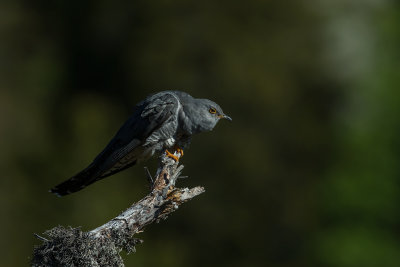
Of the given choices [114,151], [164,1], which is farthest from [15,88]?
[114,151]

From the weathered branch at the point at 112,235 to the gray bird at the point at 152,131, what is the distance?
821 mm

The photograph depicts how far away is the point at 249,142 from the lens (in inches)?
695

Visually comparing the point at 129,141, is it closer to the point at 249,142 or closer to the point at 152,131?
the point at 152,131

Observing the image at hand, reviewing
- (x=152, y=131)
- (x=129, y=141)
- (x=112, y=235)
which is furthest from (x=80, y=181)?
(x=112, y=235)

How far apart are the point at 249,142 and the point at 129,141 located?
34.8 feet

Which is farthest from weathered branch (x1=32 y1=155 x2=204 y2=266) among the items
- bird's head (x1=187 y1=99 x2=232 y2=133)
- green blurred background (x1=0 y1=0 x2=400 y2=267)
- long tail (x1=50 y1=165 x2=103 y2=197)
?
green blurred background (x1=0 y1=0 x2=400 y2=267)

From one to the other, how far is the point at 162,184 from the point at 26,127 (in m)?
14.1

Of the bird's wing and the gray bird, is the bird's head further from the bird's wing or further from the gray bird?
the bird's wing

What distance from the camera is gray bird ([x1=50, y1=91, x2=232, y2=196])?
7.07 metres

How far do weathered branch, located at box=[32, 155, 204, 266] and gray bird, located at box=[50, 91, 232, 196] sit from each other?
82 cm

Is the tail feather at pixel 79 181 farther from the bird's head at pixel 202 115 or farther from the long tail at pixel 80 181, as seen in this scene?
the bird's head at pixel 202 115

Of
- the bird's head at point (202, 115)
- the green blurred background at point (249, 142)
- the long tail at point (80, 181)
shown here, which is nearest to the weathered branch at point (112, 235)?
the bird's head at point (202, 115)

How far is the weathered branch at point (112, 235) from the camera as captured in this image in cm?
527

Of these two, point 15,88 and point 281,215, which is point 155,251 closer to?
point 281,215
